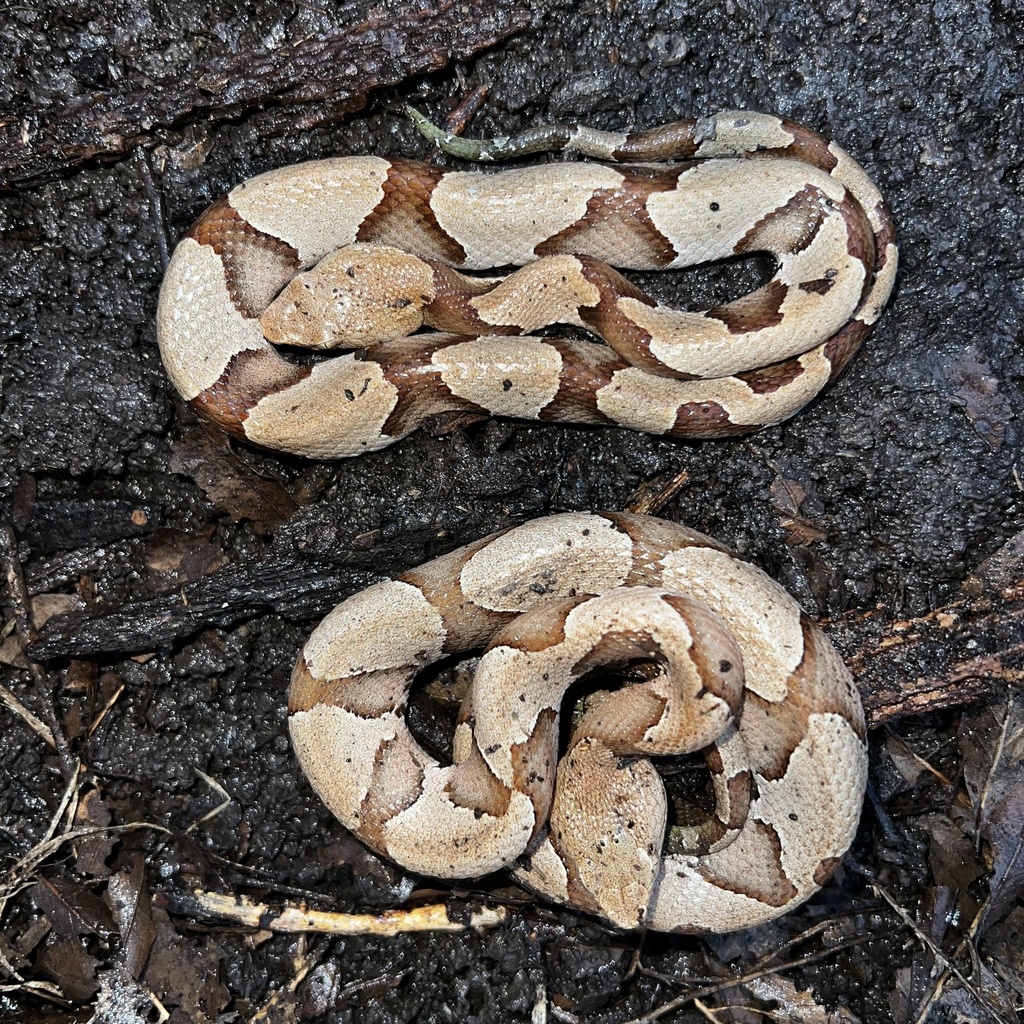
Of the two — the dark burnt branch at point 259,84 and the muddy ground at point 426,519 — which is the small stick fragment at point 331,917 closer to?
the muddy ground at point 426,519

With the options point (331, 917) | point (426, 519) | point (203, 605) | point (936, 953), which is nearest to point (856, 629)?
point (936, 953)

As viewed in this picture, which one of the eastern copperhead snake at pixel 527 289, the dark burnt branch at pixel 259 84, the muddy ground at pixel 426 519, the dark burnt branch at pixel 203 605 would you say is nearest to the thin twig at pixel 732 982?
the muddy ground at pixel 426 519

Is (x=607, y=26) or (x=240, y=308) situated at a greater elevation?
(x=607, y=26)

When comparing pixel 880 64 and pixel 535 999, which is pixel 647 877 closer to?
pixel 535 999

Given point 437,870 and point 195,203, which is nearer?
point 437,870

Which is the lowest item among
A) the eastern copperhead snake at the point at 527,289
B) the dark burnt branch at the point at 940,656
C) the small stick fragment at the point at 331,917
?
the small stick fragment at the point at 331,917

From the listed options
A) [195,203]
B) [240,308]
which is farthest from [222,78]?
[240,308]
